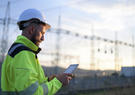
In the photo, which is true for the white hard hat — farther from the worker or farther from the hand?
the hand

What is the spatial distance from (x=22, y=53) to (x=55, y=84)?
0.50 meters

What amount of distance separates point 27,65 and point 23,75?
0.33 feet

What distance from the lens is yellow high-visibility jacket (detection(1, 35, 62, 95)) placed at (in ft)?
5.90

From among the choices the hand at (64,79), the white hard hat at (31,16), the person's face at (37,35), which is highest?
the white hard hat at (31,16)

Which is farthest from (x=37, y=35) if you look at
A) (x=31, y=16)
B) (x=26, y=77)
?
(x=26, y=77)

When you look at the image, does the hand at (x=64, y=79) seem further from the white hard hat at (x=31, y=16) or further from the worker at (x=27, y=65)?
the white hard hat at (x=31, y=16)

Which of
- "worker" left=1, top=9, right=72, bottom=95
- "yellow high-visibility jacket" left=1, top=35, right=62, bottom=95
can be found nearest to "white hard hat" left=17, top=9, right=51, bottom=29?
"worker" left=1, top=9, right=72, bottom=95

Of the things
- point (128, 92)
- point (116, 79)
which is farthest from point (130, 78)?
point (128, 92)

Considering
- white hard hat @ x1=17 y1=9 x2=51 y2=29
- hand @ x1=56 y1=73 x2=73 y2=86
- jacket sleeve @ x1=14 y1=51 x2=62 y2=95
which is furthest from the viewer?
white hard hat @ x1=17 y1=9 x2=51 y2=29

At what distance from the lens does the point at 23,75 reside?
1.79 metres

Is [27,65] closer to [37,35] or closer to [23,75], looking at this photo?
[23,75]

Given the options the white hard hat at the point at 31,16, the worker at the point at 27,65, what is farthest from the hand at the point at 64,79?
the white hard hat at the point at 31,16

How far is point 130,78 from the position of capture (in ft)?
78.2

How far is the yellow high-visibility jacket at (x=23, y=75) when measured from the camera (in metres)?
1.80
